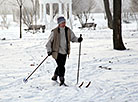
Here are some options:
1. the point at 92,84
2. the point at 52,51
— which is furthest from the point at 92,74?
the point at 52,51

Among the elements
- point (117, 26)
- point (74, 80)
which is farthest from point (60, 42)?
point (117, 26)

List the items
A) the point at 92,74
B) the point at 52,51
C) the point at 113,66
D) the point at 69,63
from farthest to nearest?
1. the point at 69,63
2. the point at 113,66
3. the point at 92,74
4. the point at 52,51

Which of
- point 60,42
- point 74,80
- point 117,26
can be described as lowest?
point 74,80

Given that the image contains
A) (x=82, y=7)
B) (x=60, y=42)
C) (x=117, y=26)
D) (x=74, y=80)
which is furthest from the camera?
(x=82, y=7)

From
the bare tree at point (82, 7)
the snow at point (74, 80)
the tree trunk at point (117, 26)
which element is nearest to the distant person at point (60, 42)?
the snow at point (74, 80)

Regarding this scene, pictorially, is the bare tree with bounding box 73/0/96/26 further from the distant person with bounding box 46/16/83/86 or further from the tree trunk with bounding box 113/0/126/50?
the distant person with bounding box 46/16/83/86

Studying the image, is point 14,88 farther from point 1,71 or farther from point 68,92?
point 1,71

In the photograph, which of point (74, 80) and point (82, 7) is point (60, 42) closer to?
point (74, 80)

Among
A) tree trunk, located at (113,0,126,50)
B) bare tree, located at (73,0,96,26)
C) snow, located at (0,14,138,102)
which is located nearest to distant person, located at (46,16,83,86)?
snow, located at (0,14,138,102)

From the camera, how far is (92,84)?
7262 mm

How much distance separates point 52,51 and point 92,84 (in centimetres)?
123

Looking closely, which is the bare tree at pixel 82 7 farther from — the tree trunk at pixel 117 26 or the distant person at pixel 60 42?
the distant person at pixel 60 42

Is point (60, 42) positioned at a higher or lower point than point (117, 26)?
lower

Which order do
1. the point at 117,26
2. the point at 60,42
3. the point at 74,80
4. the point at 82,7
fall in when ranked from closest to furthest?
the point at 60,42 < the point at 74,80 < the point at 117,26 < the point at 82,7
